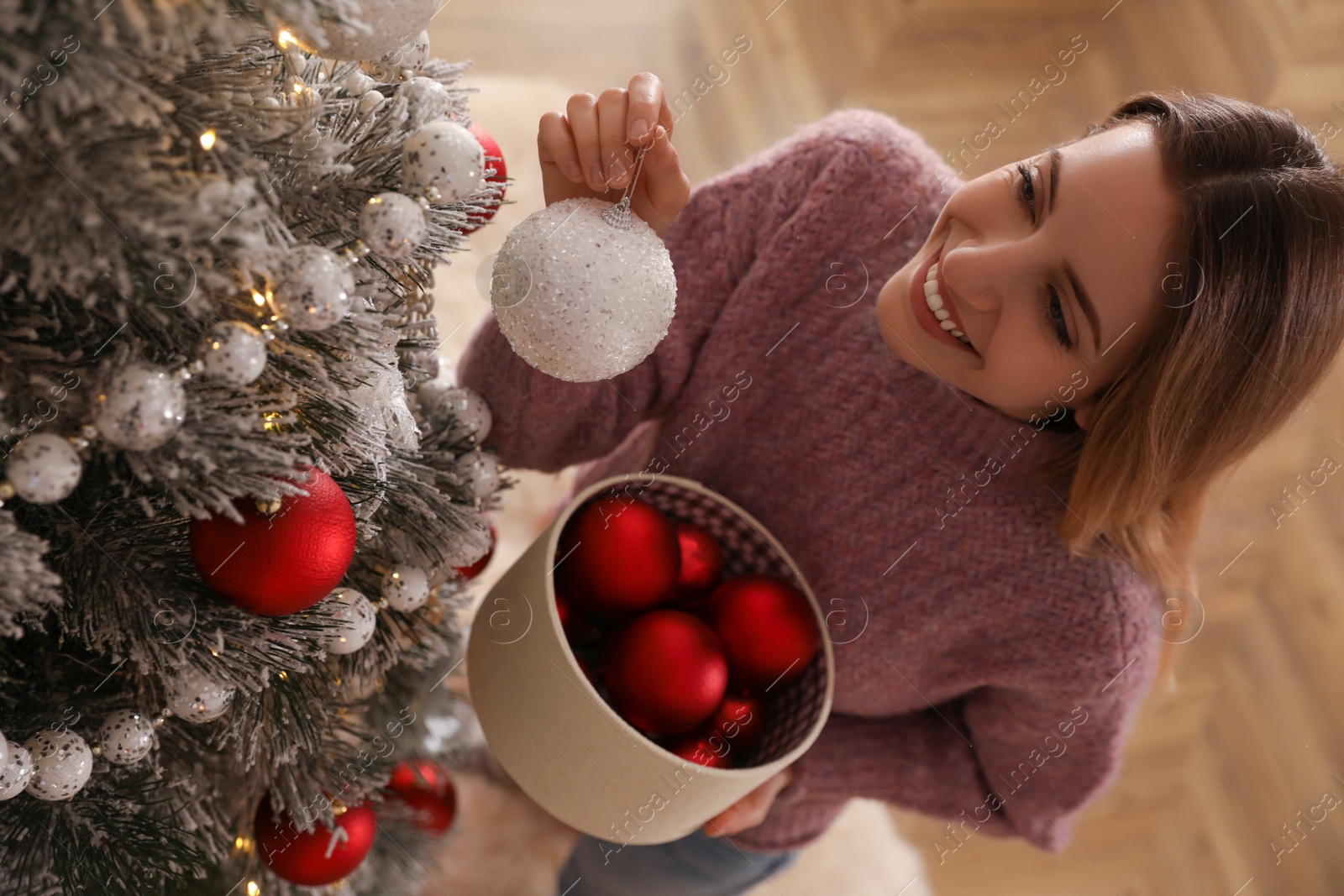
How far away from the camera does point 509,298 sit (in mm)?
548

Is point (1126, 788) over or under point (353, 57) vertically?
under

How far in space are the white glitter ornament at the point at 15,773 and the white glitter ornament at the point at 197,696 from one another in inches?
2.7

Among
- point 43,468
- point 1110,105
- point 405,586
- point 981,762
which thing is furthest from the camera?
point 1110,105

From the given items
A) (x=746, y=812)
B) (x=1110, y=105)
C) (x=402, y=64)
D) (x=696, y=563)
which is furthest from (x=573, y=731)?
(x=1110, y=105)

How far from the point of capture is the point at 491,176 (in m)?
0.61

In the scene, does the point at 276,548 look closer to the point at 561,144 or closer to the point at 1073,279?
the point at 561,144

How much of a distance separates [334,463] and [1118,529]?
0.58m

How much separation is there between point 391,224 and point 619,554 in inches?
11.6

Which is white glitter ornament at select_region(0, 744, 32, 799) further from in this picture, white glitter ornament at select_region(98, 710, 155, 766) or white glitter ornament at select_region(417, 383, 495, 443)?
white glitter ornament at select_region(417, 383, 495, 443)

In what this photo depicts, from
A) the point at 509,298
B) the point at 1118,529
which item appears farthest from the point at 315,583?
the point at 1118,529

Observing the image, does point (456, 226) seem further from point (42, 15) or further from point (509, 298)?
point (42, 15)

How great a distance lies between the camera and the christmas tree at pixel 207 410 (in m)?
0.38

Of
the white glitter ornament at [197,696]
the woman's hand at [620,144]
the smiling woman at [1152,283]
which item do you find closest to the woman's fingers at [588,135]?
the woman's hand at [620,144]

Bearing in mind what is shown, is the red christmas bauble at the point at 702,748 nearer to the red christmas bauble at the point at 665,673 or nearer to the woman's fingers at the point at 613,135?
the red christmas bauble at the point at 665,673
